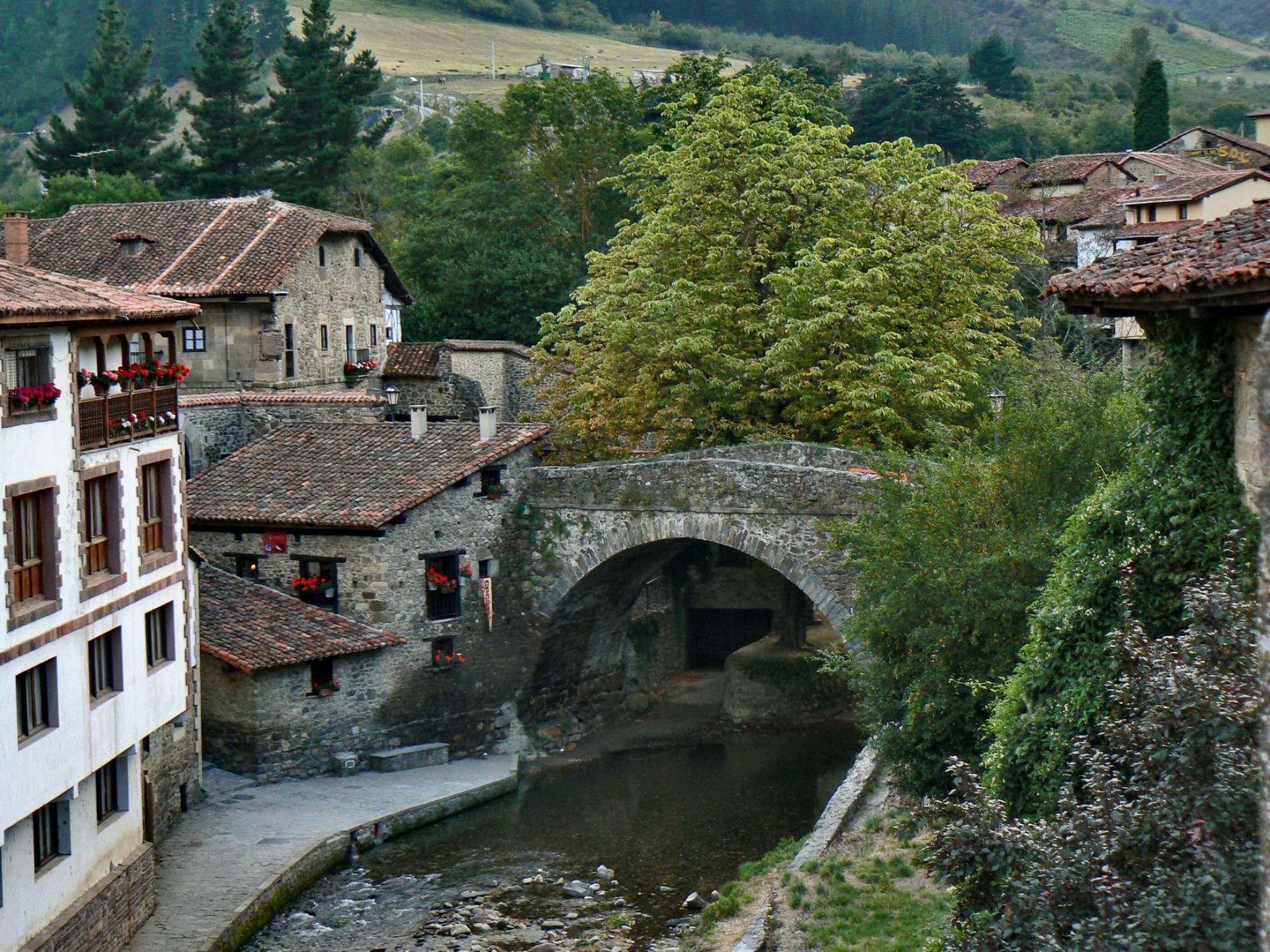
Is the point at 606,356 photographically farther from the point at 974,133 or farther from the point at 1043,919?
the point at 974,133

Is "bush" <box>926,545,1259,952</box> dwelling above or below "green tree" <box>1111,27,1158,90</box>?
below

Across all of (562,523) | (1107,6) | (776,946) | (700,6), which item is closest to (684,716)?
(562,523)

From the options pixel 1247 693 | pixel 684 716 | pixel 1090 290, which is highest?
pixel 1090 290

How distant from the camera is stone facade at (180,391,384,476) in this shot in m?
31.6

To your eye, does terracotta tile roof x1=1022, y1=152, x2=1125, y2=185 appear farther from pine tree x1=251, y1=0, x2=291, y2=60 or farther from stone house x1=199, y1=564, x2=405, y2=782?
pine tree x1=251, y1=0, x2=291, y2=60

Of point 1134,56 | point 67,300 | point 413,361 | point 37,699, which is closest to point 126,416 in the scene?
point 67,300

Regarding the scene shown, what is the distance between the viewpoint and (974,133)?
2864 inches

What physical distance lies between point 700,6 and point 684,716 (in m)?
130

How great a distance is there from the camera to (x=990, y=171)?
200ft

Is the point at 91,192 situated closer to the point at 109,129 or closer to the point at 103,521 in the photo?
the point at 109,129

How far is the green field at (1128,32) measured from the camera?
5561 inches

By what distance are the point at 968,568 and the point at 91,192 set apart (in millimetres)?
39552

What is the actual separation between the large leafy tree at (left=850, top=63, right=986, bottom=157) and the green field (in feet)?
228

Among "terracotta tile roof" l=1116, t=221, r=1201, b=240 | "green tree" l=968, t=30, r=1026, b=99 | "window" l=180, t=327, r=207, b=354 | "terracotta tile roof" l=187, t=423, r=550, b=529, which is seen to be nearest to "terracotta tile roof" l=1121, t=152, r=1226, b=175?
"terracotta tile roof" l=1116, t=221, r=1201, b=240
